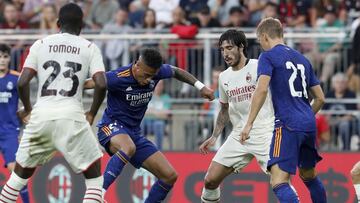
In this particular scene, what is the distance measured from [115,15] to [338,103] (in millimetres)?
4758

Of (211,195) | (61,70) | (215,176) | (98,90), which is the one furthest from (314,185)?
(61,70)

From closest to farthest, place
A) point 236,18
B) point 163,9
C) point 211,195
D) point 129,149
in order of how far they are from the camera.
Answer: point 129,149 → point 211,195 → point 236,18 → point 163,9

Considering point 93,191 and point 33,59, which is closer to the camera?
point 33,59

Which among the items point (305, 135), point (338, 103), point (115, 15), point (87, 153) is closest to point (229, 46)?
point (305, 135)

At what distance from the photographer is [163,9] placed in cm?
2125

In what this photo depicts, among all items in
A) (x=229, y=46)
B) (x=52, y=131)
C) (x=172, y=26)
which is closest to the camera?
(x=52, y=131)

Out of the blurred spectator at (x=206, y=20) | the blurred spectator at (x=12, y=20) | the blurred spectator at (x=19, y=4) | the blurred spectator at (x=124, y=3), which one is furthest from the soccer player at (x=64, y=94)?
the blurred spectator at (x=19, y=4)

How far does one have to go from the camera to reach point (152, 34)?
20.2 m

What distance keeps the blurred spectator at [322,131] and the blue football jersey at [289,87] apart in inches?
249

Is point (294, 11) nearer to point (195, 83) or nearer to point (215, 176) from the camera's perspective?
point (195, 83)

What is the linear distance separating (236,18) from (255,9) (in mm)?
805

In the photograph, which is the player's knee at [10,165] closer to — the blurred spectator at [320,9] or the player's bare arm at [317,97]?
the player's bare arm at [317,97]

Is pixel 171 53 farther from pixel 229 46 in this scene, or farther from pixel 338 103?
pixel 229 46

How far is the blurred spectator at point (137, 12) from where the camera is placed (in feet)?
69.3
